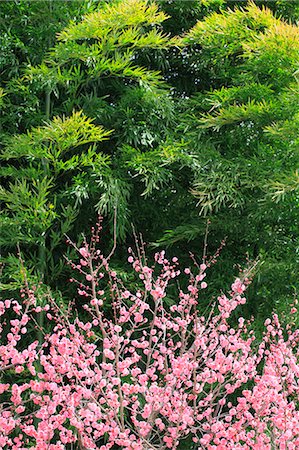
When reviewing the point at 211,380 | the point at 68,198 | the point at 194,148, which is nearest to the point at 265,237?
the point at 194,148

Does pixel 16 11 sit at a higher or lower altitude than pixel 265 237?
higher

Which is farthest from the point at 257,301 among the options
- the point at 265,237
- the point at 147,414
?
the point at 147,414

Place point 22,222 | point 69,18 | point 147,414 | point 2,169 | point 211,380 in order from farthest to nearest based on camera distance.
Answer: point 69,18 → point 2,169 → point 22,222 → point 211,380 → point 147,414

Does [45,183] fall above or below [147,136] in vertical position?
below

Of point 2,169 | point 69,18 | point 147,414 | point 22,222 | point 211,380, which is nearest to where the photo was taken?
point 147,414

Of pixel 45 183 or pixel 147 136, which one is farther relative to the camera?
pixel 147 136

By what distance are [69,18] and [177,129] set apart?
1.30 m

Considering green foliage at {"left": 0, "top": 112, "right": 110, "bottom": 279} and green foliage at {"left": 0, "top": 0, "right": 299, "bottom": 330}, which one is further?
green foliage at {"left": 0, "top": 0, "right": 299, "bottom": 330}

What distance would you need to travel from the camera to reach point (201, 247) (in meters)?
5.59

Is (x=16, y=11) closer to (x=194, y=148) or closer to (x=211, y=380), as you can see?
(x=194, y=148)

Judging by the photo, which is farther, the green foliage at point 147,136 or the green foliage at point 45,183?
the green foliage at point 147,136

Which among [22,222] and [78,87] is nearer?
[22,222]

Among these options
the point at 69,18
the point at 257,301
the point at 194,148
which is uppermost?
→ the point at 69,18

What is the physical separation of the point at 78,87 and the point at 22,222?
4.89 feet
